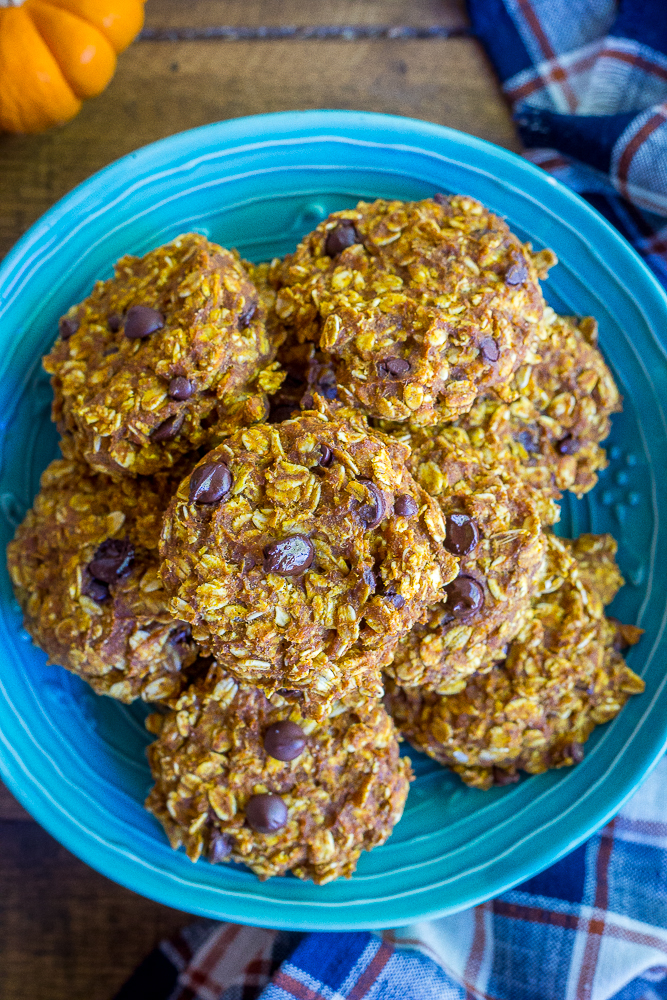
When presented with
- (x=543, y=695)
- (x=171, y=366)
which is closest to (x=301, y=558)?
(x=171, y=366)

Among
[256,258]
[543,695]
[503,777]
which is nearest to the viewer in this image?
[543,695]

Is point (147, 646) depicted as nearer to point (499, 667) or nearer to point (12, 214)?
point (499, 667)

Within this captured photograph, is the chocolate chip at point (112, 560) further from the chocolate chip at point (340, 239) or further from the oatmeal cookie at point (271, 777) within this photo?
the chocolate chip at point (340, 239)

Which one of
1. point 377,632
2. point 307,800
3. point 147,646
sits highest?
point 377,632

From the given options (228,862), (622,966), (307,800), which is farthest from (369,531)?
(622,966)

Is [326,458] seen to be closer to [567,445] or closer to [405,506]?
[405,506]

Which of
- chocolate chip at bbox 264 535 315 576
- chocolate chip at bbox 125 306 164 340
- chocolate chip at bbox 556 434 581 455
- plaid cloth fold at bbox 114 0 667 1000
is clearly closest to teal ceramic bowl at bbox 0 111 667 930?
chocolate chip at bbox 556 434 581 455
